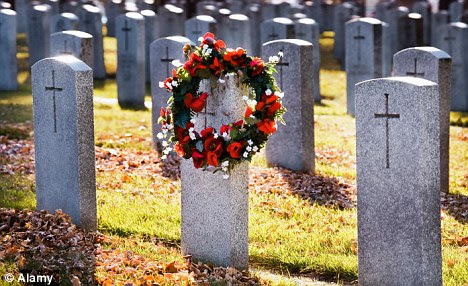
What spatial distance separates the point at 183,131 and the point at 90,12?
49.8 feet

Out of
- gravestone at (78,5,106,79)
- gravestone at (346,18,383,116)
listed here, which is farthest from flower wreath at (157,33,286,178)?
gravestone at (78,5,106,79)

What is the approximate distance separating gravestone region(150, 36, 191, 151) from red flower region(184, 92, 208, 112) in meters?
5.16

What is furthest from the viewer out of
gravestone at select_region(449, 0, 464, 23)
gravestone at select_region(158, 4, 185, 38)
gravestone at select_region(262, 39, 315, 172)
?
gravestone at select_region(449, 0, 464, 23)

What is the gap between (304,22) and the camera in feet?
67.9

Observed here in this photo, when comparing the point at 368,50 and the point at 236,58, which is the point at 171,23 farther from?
the point at 236,58

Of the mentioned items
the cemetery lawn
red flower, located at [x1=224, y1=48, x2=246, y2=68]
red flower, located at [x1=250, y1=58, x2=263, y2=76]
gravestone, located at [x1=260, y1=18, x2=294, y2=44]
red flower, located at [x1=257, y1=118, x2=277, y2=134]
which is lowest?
the cemetery lawn

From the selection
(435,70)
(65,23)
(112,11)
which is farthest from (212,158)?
(112,11)

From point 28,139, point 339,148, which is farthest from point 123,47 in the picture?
point 339,148

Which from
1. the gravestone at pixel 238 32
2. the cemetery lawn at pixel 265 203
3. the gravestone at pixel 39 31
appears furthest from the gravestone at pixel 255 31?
the cemetery lawn at pixel 265 203

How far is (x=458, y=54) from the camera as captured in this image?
19500 millimetres

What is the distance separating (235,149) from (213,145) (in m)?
0.20

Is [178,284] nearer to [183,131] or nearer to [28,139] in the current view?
[183,131]

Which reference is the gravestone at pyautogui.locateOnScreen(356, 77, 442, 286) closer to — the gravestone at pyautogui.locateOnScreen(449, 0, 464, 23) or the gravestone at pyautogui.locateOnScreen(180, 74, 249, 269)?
the gravestone at pyautogui.locateOnScreen(180, 74, 249, 269)

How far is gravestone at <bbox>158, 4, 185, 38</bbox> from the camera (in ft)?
82.8
